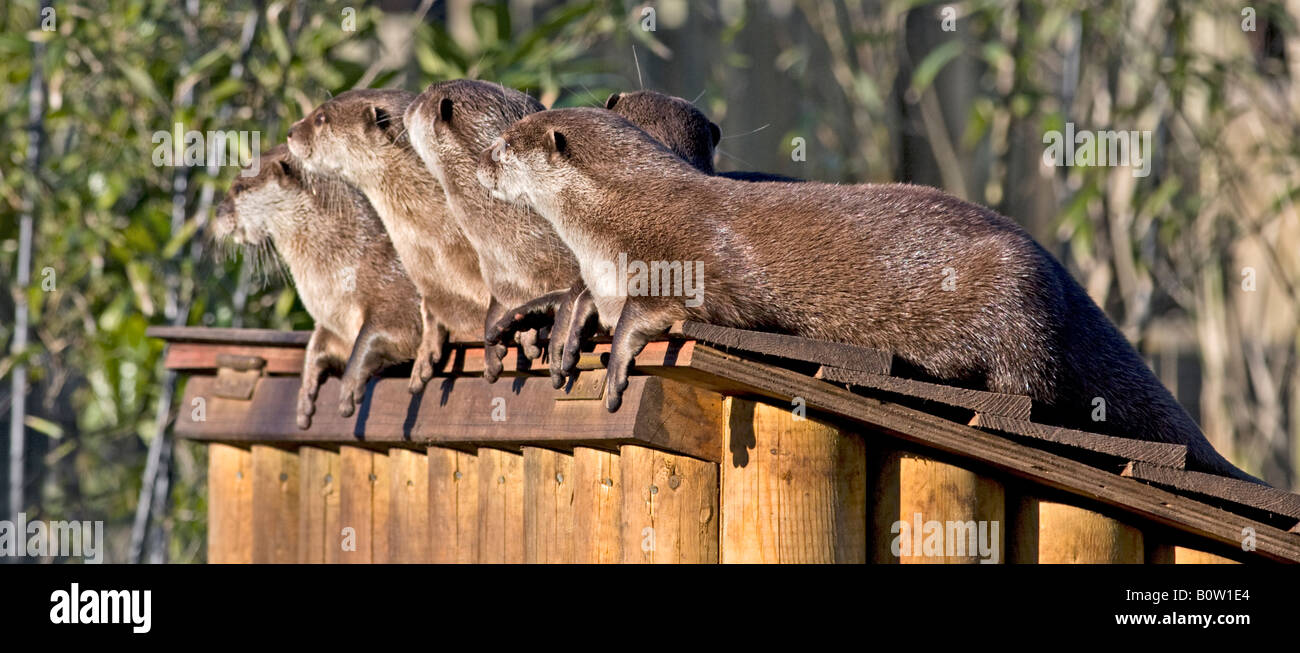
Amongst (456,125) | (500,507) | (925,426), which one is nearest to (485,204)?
(456,125)

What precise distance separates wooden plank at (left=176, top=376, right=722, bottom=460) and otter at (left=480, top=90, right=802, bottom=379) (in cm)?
11

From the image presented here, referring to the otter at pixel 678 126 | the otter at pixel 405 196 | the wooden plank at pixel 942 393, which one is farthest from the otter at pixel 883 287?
the otter at pixel 405 196

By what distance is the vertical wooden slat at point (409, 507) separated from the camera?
128 inches

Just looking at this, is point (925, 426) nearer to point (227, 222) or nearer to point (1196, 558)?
point (1196, 558)

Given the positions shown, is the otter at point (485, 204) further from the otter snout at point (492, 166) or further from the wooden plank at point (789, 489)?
the wooden plank at point (789, 489)


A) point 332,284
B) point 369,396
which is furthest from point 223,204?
point 369,396

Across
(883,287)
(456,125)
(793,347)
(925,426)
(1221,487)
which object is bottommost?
(1221,487)

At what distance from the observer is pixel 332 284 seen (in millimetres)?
3723

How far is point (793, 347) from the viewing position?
94.4 inches

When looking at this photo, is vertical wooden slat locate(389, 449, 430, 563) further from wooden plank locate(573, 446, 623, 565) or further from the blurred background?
the blurred background

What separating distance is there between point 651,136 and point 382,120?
804mm

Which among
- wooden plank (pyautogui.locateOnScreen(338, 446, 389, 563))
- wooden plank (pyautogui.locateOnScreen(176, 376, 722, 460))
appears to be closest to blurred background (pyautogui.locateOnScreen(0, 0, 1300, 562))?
wooden plank (pyautogui.locateOnScreen(176, 376, 722, 460))
